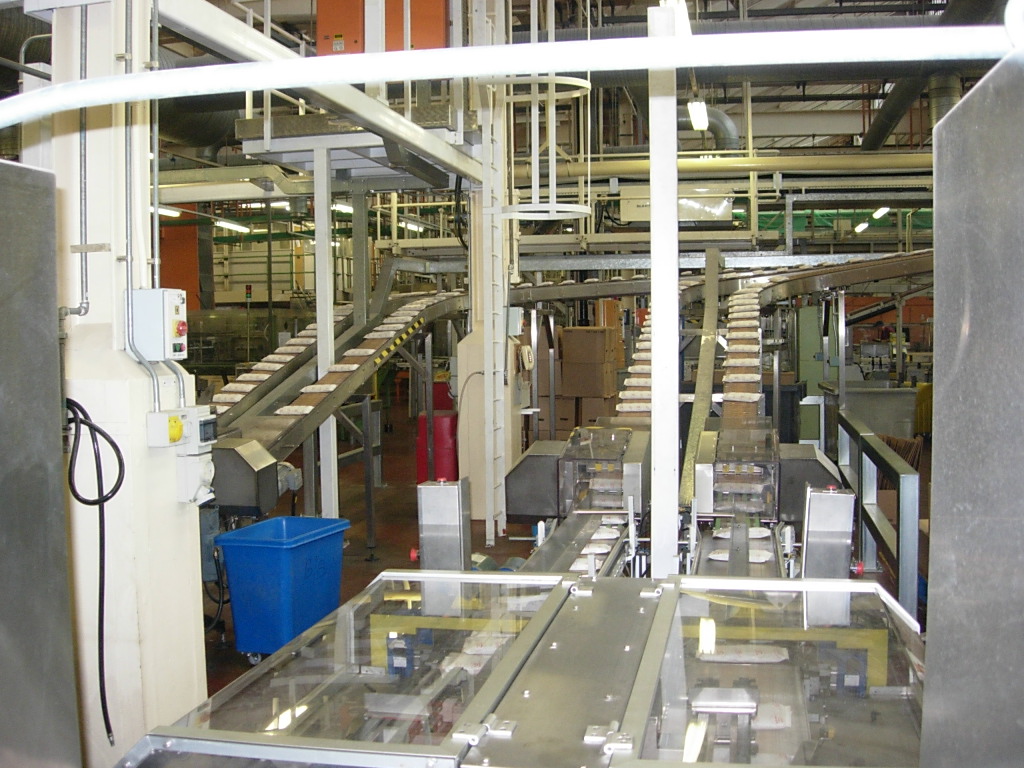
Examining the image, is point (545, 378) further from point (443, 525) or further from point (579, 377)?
point (443, 525)

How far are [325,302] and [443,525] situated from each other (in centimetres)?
400

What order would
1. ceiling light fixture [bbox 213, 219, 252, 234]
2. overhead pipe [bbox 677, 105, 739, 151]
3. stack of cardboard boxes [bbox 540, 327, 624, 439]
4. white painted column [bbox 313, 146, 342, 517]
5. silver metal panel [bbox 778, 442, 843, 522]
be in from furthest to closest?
1. ceiling light fixture [bbox 213, 219, 252, 234]
2. overhead pipe [bbox 677, 105, 739, 151]
3. stack of cardboard boxes [bbox 540, 327, 624, 439]
4. white painted column [bbox 313, 146, 342, 517]
5. silver metal panel [bbox 778, 442, 843, 522]

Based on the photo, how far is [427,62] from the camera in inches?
42.9

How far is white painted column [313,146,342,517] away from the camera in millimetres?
6645

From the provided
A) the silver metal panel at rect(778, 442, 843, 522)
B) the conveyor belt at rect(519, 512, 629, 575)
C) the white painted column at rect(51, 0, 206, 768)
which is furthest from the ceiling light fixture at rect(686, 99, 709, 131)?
the white painted column at rect(51, 0, 206, 768)

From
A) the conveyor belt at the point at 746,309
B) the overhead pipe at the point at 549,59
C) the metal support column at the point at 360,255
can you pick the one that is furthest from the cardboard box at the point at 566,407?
the overhead pipe at the point at 549,59

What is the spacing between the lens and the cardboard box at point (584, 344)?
11461 millimetres

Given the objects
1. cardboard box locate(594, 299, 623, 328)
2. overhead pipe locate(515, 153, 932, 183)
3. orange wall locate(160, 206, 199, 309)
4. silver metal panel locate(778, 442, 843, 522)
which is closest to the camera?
silver metal panel locate(778, 442, 843, 522)

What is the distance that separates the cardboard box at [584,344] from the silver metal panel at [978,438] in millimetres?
10454

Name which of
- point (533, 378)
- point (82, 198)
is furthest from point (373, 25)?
point (533, 378)

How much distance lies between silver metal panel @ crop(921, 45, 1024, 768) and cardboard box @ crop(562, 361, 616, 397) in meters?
10.5

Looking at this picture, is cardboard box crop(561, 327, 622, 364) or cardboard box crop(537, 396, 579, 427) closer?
cardboard box crop(561, 327, 622, 364)

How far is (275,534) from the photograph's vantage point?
5.44 metres

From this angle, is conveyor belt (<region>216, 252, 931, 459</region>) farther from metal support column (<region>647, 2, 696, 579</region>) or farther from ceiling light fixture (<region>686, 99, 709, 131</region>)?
metal support column (<region>647, 2, 696, 579</region>)
